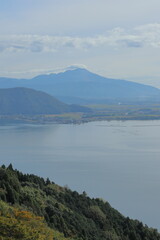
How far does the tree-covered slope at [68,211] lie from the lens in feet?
22.7

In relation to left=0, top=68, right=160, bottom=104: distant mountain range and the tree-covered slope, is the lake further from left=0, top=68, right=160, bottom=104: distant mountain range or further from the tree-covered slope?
left=0, top=68, right=160, bottom=104: distant mountain range

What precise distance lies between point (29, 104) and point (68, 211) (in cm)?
7196

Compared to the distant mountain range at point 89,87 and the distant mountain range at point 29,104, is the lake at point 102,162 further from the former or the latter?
the distant mountain range at point 89,87

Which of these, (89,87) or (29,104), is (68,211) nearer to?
(29,104)

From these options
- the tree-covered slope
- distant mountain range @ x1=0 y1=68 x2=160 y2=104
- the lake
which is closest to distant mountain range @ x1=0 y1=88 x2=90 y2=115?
the lake

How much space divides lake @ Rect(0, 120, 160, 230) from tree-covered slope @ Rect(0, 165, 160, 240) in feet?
13.3

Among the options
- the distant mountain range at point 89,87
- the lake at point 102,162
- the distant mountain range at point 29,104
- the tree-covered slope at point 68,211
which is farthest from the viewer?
the distant mountain range at point 89,87

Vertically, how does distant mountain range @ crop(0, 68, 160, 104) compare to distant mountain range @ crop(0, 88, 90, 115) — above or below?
above

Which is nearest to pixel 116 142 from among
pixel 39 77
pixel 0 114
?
pixel 0 114

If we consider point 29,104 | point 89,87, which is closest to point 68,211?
point 29,104

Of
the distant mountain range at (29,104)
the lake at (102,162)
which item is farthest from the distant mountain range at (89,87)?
the lake at (102,162)

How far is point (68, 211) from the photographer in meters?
8.38

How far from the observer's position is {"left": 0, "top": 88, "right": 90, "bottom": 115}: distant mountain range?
244ft

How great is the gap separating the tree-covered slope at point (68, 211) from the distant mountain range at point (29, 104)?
201 ft
